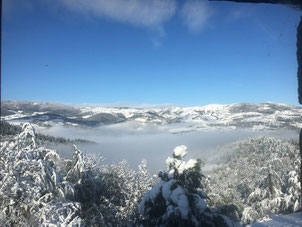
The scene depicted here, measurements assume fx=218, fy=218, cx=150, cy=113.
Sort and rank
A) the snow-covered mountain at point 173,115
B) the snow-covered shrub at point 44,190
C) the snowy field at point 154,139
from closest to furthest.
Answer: the snow-covered mountain at point 173,115 < the snowy field at point 154,139 < the snow-covered shrub at point 44,190

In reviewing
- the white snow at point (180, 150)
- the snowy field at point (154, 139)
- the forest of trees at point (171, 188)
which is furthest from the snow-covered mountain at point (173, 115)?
the white snow at point (180, 150)

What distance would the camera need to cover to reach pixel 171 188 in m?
3.42

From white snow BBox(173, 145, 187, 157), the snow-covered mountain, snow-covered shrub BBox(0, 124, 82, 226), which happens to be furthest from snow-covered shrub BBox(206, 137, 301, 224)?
snow-covered shrub BBox(0, 124, 82, 226)

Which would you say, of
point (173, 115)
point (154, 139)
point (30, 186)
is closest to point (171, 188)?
point (154, 139)

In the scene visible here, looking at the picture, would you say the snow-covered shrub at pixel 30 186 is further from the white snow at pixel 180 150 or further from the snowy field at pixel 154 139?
the white snow at pixel 180 150

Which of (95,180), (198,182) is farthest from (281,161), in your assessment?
(95,180)

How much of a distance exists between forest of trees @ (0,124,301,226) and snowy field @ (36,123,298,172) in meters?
0.21

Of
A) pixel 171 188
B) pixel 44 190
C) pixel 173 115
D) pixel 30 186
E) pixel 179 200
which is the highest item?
pixel 173 115

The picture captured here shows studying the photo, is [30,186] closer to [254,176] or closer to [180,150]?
[180,150]

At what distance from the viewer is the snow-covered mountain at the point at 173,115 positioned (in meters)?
3.10

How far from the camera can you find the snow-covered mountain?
10.2ft

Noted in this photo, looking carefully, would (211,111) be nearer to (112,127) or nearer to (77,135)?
(112,127)

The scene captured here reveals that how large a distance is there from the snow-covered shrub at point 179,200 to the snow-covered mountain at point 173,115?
2.94 ft

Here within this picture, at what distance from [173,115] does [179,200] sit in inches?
117
